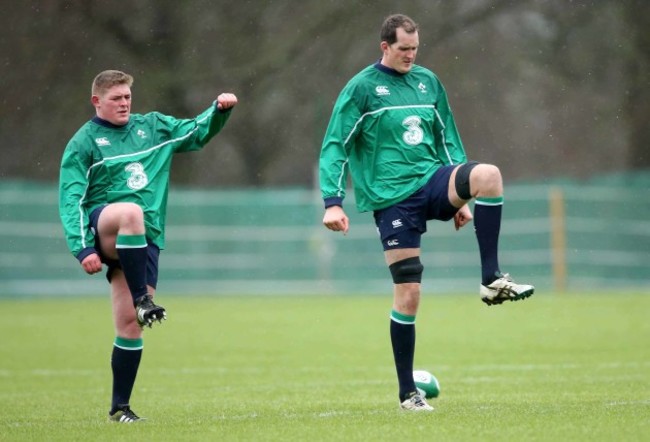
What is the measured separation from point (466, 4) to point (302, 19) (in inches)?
140

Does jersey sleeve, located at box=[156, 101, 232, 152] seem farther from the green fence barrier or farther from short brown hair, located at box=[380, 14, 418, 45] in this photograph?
the green fence barrier

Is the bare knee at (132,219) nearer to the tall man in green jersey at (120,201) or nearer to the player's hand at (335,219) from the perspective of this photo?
the tall man in green jersey at (120,201)

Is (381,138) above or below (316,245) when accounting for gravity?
above

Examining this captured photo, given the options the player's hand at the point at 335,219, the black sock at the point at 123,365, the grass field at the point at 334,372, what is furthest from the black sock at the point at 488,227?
the black sock at the point at 123,365

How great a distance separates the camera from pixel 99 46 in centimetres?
2686

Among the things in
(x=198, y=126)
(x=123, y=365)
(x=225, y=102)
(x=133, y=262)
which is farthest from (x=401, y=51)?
(x=123, y=365)

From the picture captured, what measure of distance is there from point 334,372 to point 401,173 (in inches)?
145

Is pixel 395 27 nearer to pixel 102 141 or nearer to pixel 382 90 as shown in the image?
pixel 382 90

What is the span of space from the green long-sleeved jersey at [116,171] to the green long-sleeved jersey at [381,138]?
0.82 m

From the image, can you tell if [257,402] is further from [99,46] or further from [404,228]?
[99,46]

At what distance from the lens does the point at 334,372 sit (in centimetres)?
1136

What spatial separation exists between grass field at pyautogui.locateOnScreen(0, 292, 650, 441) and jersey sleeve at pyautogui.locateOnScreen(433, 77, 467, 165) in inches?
60.5

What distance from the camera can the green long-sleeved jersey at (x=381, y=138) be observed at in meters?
8.02

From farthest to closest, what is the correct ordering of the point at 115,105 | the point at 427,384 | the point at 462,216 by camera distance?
1. the point at 427,384
2. the point at 462,216
3. the point at 115,105
